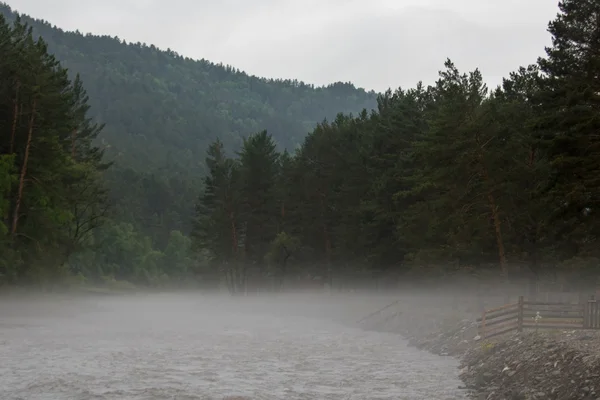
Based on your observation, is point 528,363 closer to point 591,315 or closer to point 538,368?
point 538,368

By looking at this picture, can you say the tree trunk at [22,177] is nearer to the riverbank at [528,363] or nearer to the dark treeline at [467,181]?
the dark treeline at [467,181]

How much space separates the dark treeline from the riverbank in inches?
272

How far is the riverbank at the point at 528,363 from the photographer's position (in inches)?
779

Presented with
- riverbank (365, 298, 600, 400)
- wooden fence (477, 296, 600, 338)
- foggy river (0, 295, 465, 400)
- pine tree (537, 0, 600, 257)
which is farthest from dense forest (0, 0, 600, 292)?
foggy river (0, 295, 465, 400)

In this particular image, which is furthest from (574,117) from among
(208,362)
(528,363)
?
(208,362)

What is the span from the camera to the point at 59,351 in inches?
1299

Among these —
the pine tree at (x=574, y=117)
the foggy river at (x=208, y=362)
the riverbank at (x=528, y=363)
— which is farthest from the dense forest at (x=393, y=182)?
the foggy river at (x=208, y=362)

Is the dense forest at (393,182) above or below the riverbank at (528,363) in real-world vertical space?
above

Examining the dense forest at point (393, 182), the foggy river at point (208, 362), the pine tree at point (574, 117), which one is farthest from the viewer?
the dense forest at point (393, 182)

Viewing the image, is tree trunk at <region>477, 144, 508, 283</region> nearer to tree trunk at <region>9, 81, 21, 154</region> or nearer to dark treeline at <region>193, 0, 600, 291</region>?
dark treeline at <region>193, 0, 600, 291</region>

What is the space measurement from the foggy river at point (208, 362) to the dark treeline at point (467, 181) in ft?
28.0

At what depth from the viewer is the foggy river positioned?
23.2 meters

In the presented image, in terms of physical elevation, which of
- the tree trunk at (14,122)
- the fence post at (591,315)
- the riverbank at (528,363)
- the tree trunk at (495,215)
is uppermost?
the tree trunk at (14,122)

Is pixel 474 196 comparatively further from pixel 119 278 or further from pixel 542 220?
pixel 119 278
